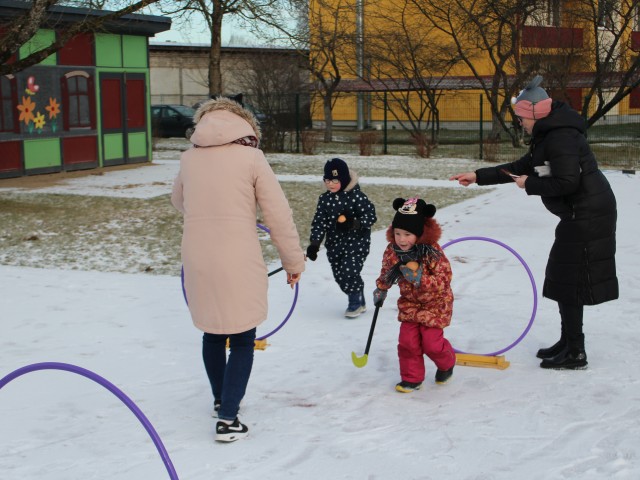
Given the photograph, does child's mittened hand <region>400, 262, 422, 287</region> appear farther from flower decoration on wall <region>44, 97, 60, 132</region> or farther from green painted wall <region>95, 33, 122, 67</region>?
green painted wall <region>95, 33, 122, 67</region>

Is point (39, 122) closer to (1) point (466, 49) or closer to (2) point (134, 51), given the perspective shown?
(2) point (134, 51)

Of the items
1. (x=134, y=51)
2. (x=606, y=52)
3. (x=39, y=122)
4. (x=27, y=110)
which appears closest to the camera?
(x=27, y=110)

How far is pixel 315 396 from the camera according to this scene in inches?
203

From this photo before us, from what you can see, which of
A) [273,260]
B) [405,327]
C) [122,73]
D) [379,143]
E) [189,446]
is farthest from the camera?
[379,143]

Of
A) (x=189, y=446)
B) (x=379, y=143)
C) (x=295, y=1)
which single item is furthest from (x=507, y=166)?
(x=379, y=143)

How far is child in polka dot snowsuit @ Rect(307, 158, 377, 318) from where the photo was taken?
671cm

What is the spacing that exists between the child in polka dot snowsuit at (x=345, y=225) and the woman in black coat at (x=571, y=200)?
162cm

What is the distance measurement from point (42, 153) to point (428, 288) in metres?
15.3

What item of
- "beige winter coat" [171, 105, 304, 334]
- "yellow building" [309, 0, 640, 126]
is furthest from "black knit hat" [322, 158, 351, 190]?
"yellow building" [309, 0, 640, 126]

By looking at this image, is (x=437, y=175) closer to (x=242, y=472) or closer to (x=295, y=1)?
(x=295, y=1)

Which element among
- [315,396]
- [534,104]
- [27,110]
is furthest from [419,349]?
[27,110]

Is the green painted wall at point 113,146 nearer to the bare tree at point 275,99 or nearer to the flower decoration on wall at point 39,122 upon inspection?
the flower decoration on wall at point 39,122

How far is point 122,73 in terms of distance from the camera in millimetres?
20672

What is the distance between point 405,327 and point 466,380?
1.99ft
